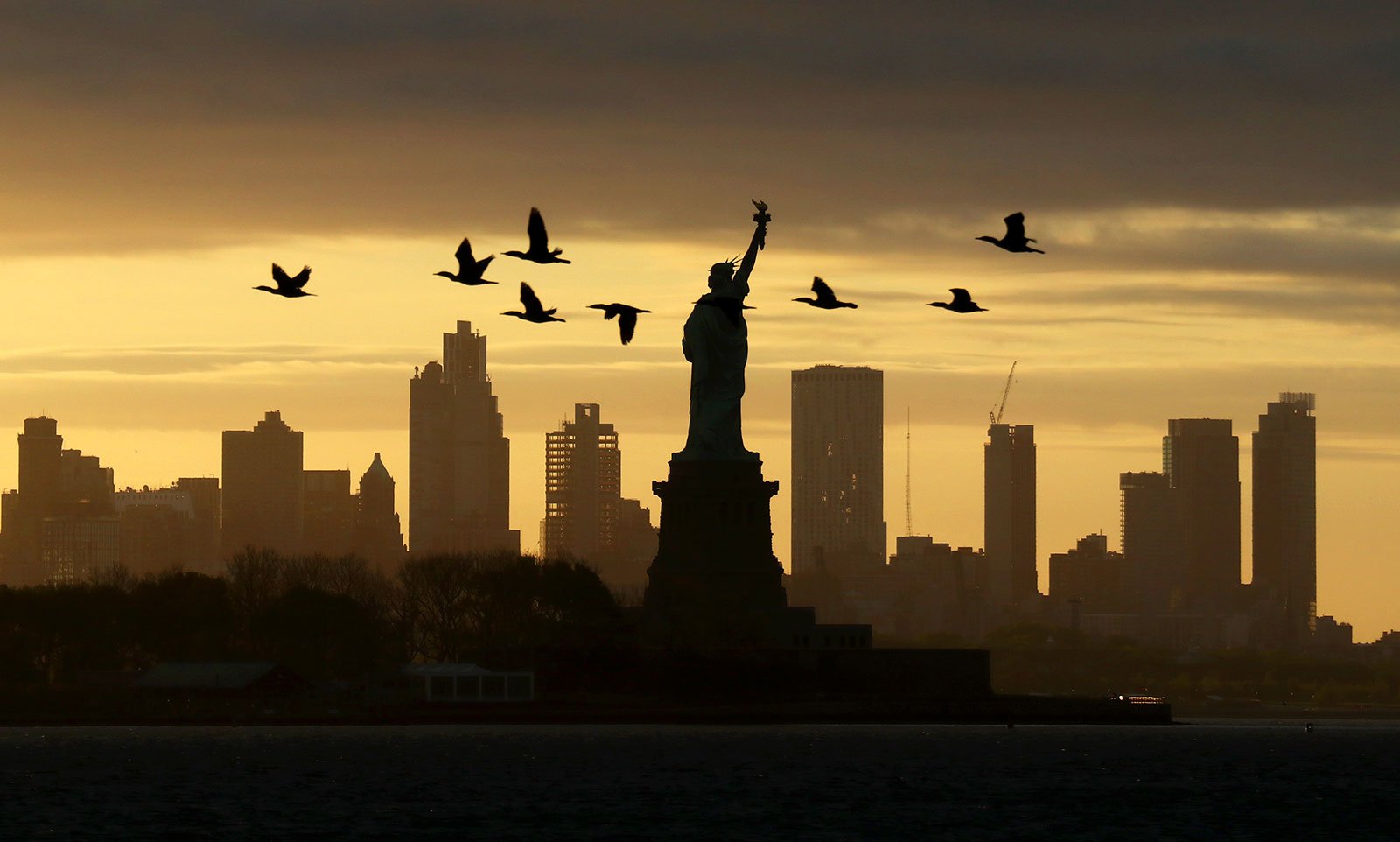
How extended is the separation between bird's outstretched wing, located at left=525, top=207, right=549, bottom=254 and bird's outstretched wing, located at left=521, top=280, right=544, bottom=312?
5.86 feet

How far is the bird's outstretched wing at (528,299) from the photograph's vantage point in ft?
349

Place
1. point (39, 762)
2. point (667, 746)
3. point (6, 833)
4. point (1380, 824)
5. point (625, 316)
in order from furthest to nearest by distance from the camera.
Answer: point (667, 746) → point (39, 762) → point (1380, 824) → point (6, 833) → point (625, 316)

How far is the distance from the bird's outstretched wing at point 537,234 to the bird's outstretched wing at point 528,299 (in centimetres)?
179

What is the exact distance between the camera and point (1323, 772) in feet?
618

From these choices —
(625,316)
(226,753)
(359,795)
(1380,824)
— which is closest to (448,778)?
(359,795)

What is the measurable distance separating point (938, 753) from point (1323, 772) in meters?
22.2

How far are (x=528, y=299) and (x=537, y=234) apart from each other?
3326 mm

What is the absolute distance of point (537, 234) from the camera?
4094 inches

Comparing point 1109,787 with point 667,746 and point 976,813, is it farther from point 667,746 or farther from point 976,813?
point 667,746

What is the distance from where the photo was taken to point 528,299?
4198 inches

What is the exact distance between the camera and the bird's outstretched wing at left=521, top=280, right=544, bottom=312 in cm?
10631

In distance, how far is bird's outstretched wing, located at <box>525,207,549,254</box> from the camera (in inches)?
4067

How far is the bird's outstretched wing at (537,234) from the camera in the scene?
339ft

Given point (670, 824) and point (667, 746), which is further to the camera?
point (667, 746)
